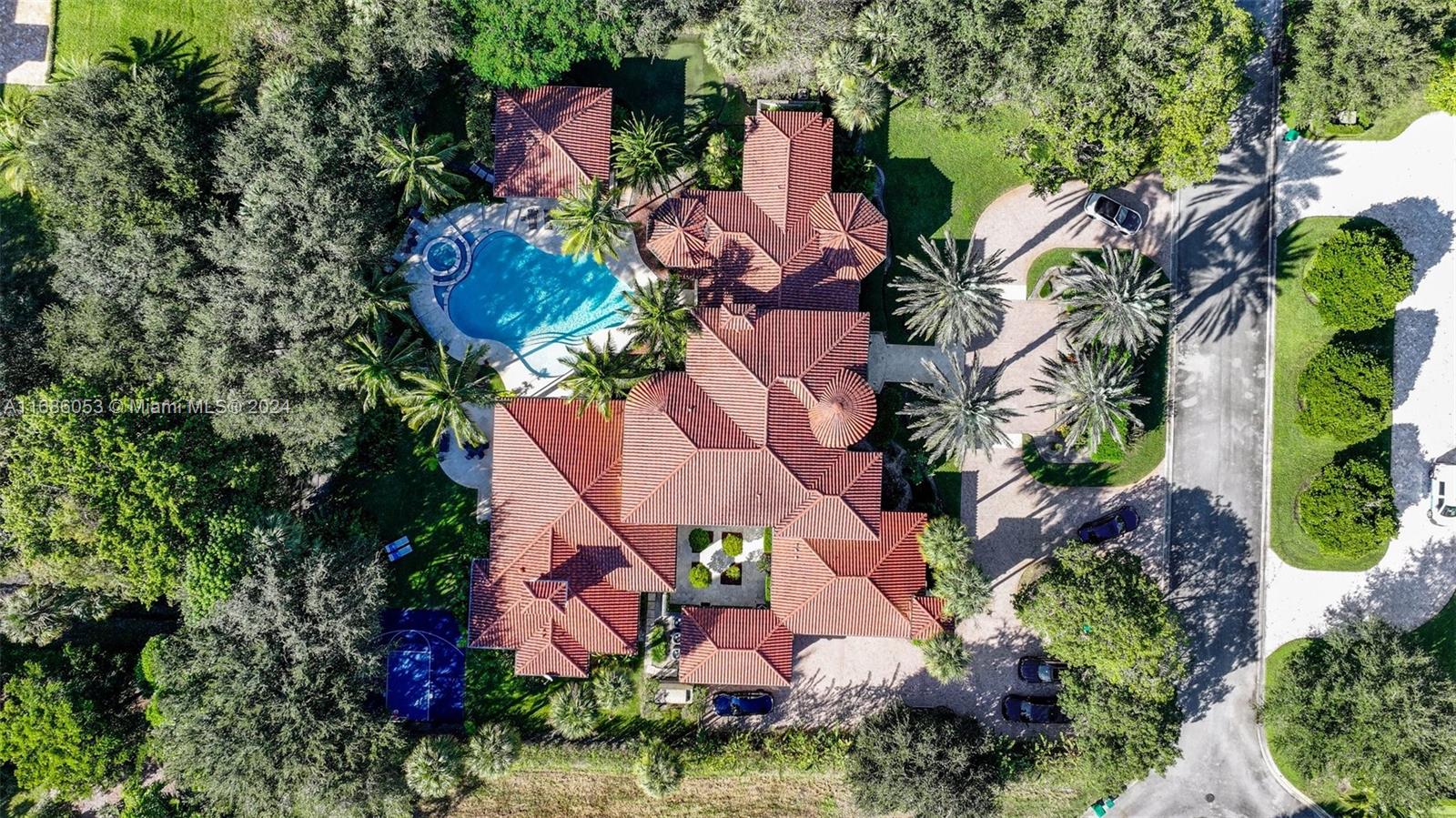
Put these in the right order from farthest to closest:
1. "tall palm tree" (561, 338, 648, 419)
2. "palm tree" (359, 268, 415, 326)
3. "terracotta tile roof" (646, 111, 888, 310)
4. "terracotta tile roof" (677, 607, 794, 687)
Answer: "terracotta tile roof" (677, 607, 794, 687) < "terracotta tile roof" (646, 111, 888, 310) < "palm tree" (359, 268, 415, 326) < "tall palm tree" (561, 338, 648, 419)

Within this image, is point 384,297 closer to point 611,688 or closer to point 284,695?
point 284,695

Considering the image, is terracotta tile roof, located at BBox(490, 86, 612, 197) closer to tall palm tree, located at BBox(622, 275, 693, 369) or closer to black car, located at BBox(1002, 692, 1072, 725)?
tall palm tree, located at BBox(622, 275, 693, 369)

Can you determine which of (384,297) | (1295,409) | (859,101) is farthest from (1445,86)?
(384,297)

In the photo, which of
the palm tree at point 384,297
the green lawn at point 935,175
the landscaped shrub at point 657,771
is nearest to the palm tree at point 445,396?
the palm tree at point 384,297

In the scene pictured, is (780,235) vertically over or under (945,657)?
over

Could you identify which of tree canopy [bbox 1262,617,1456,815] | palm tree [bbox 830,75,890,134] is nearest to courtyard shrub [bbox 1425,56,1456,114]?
tree canopy [bbox 1262,617,1456,815]

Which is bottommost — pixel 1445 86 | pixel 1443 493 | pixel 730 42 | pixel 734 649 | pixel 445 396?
pixel 734 649
